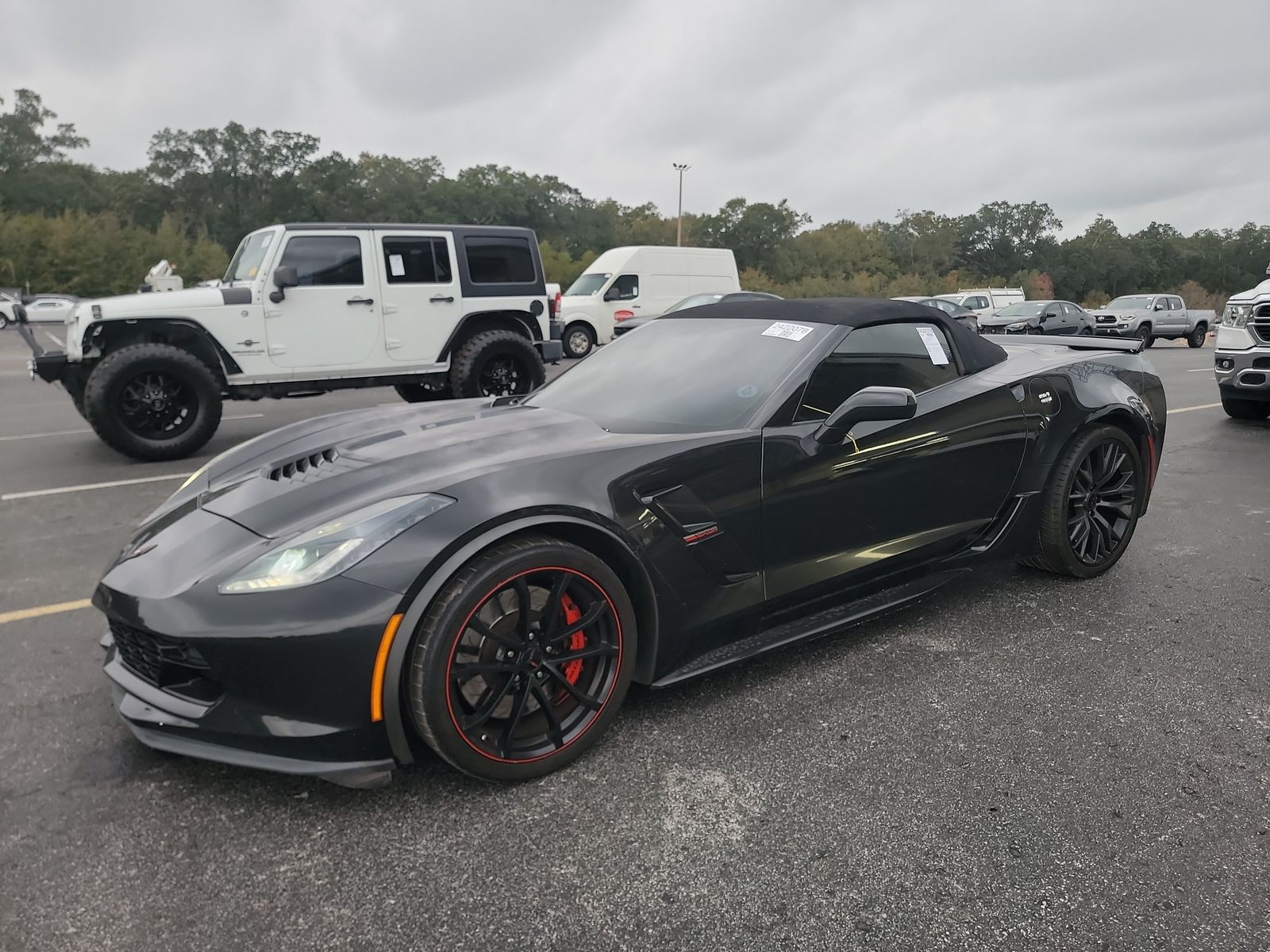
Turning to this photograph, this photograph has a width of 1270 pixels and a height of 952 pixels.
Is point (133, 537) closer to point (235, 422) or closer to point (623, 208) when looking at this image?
point (235, 422)

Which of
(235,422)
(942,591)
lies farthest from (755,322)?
(235,422)

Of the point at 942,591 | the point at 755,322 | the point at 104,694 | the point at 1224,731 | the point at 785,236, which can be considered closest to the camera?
the point at 1224,731

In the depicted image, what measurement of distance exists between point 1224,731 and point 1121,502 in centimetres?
161

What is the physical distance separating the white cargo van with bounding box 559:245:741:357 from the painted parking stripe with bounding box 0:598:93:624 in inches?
593

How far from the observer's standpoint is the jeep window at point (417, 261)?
8.60 m

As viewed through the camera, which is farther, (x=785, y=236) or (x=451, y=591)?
(x=785, y=236)

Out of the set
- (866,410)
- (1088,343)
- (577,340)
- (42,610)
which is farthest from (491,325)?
(577,340)

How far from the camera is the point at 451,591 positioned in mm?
2176

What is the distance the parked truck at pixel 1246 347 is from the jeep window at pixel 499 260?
23.3ft

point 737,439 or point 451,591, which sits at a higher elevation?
point 737,439

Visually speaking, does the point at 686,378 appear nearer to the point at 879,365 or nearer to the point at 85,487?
the point at 879,365

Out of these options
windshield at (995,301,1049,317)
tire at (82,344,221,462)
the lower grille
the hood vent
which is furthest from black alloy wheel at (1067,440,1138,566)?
windshield at (995,301,1049,317)

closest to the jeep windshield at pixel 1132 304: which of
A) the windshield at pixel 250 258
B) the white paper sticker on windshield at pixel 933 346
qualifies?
the windshield at pixel 250 258

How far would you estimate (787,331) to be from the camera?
126 inches
